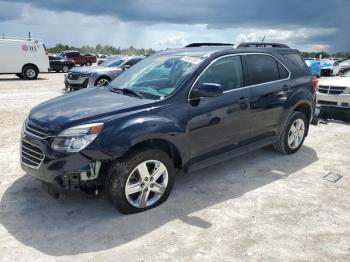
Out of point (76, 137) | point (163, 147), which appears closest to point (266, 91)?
point (163, 147)

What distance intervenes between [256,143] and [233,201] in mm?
1269

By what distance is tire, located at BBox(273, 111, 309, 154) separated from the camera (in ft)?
18.8

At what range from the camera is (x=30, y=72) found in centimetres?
2006

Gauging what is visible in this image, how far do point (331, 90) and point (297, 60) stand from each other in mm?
3514

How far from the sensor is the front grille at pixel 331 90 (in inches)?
343

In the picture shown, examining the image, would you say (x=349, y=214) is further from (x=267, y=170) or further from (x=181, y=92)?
(x=181, y=92)

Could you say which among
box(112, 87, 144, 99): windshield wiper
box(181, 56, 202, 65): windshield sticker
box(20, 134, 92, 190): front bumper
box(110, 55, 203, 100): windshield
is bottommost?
box(20, 134, 92, 190): front bumper

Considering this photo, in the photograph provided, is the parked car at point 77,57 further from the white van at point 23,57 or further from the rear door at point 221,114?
the rear door at point 221,114

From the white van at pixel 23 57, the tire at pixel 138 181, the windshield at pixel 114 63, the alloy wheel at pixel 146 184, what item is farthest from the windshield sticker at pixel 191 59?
the white van at pixel 23 57

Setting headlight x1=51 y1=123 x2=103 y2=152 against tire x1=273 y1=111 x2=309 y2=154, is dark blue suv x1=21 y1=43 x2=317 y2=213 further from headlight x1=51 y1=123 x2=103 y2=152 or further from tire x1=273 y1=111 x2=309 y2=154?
tire x1=273 y1=111 x2=309 y2=154

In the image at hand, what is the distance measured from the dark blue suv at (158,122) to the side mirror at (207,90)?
0.01 metres

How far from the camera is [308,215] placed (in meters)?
3.88

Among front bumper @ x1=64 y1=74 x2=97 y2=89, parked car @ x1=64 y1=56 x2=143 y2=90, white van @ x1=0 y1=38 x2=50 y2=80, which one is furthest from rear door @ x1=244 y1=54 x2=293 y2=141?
white van @ x1=0 y1=38 x2=50 y2=80

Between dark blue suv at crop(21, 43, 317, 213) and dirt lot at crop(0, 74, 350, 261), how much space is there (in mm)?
358
